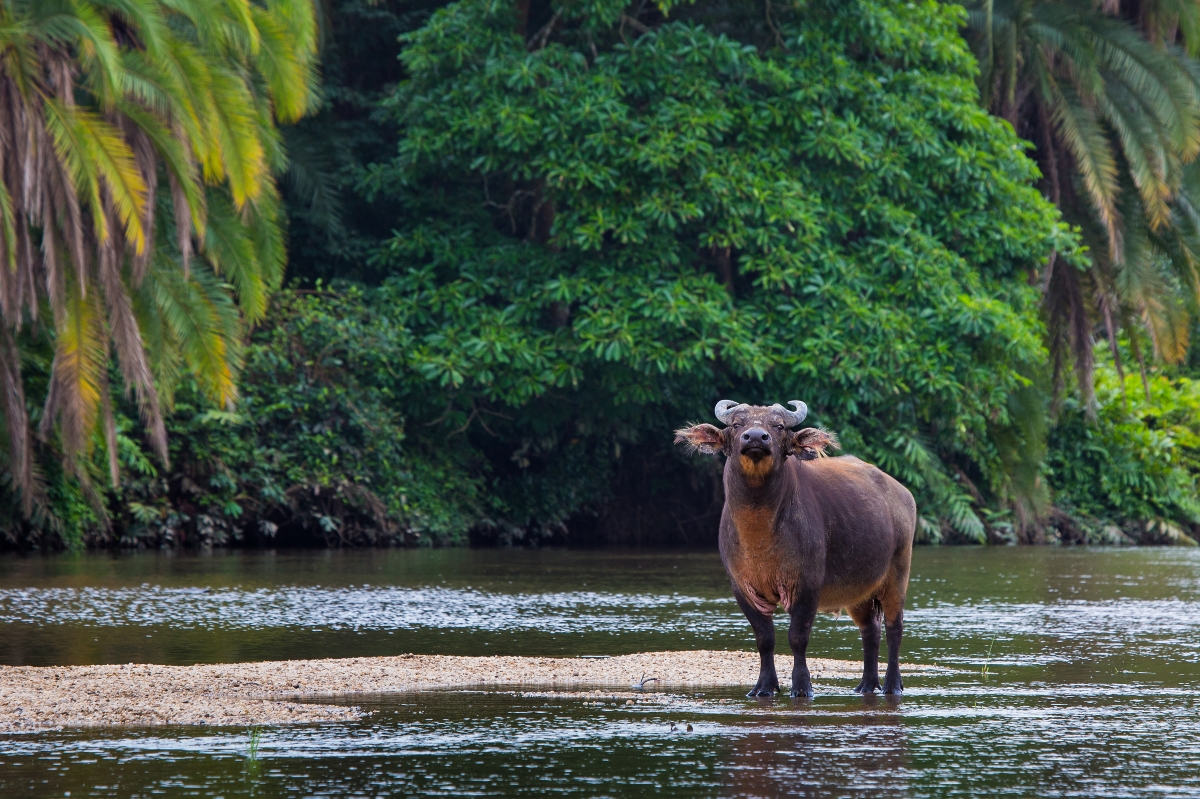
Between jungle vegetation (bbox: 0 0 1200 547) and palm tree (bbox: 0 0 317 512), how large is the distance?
5.6 inches

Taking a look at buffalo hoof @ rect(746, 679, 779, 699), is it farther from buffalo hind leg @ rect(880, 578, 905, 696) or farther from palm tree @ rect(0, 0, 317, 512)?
palm tree @ rect(0, 0, 317, 512)

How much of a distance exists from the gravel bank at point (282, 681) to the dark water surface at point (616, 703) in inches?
14.0

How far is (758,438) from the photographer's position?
7691 mm

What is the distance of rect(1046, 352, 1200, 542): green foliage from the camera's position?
27.9 meters

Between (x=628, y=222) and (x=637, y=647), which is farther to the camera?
(x=628, y=222)

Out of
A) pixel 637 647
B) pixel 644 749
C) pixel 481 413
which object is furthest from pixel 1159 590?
pixel 481 413

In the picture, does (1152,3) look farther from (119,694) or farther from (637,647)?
(119,694)

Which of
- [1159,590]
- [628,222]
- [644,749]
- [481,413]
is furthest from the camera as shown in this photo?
[481,413]

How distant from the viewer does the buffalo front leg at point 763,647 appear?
8094 mm

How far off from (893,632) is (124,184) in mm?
10054

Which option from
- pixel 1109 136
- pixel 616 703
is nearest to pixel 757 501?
pixel 616 703

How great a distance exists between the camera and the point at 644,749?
21.2 ft

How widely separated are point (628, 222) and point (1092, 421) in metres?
10.7

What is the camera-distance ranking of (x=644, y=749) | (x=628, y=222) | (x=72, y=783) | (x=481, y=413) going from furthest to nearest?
(x=481, y=413) < (x=628, y=222) < (x=644, y=749) < (x=72, y=783)
